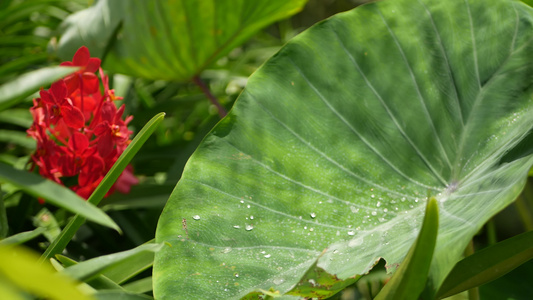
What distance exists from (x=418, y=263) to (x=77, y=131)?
49 centimetres

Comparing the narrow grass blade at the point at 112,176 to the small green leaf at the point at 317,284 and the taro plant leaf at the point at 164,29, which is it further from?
the taro plant leaf at the point at 164,29

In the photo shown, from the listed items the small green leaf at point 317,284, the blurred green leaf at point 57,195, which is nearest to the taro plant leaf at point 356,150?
the small green leaf at point 317,284

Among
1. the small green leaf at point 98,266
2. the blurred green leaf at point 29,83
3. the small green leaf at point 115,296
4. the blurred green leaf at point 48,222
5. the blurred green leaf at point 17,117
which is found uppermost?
the blurred green leaf at point 29,83

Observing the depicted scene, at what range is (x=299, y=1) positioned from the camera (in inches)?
44.6

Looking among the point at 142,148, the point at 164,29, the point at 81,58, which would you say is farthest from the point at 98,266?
the point at 142,148

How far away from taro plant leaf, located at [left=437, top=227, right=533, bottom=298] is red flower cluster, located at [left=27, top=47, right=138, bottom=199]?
0.48m

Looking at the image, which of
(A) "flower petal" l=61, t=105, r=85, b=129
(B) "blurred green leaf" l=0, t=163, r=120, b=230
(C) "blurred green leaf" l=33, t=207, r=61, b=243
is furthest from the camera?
(C) "blurred green leaf" l=33, t=207, r=61, b=243

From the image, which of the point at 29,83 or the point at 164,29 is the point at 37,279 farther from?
the point at 164,29

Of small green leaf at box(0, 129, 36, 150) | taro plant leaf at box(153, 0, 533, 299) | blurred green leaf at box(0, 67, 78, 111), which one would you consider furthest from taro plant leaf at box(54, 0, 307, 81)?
blurred green leaf at box(0, 67, 78, 111)

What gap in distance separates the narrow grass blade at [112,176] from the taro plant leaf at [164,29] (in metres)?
0.55

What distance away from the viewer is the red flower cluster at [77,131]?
2.23 ft

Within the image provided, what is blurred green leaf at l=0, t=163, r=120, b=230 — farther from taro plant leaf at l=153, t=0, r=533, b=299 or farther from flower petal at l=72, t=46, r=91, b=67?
flower petal at l=72, t=46, r=91, b=67

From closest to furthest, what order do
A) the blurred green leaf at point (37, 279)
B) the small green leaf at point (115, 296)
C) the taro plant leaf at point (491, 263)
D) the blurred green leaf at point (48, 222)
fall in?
the blurred green leaf at point (37, 279)
the small green leaf at point (115, 296)
the taro plant leaf at point (491, 263)
the blurred green leaf at point (48, 222)

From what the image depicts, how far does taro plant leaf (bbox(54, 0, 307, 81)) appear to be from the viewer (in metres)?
1.09
